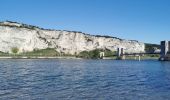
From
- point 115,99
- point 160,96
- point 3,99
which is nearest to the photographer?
point 3,99

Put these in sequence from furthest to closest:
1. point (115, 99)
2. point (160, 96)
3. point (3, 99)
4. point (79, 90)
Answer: point (79, 90) < point (160, 96) < point (115, 99) < point (3, 99)

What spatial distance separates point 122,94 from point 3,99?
9.05 m

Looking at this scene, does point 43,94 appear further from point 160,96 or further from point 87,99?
point 160,96

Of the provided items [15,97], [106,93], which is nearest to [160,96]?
[106,93]

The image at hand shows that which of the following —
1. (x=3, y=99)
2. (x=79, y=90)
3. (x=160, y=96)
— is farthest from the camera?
(x=79, y=90)

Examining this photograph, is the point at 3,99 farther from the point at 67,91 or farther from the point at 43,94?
the point at 67,91

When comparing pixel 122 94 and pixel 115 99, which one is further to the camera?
pixel 122 94

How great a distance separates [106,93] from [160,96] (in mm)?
3920

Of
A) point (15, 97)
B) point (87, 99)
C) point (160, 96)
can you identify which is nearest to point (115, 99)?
point (87, 99)

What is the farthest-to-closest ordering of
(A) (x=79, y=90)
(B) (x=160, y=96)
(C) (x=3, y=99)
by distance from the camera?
(A) (x=79, y=90) → (B) (x=160, y=96) → (C) (x=3, y=99)

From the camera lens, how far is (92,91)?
2986 cm

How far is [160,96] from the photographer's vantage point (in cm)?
2816

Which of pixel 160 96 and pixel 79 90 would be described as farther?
pixel 79 90

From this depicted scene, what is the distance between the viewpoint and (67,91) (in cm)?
2928
